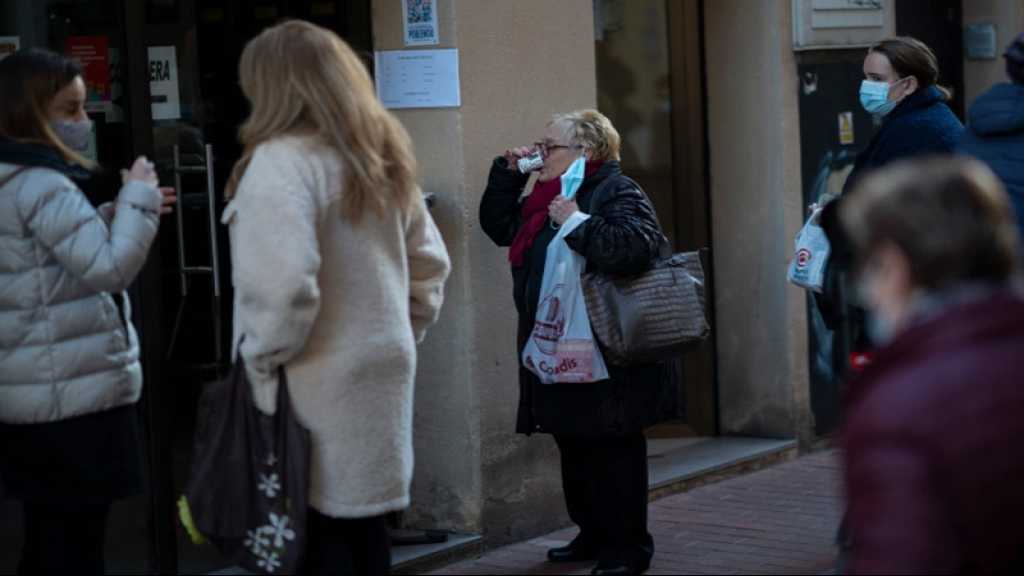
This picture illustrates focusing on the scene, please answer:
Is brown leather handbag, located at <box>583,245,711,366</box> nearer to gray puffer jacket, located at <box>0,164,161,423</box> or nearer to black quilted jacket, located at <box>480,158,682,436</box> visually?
black quilted jacket, located at <box>480,158,682,436</box>

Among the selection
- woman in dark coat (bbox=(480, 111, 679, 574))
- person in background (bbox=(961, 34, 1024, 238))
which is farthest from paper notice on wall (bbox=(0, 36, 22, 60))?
person in background (bbox=(961, 34, 1024, 238))

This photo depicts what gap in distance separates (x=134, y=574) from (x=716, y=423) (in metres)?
3.34

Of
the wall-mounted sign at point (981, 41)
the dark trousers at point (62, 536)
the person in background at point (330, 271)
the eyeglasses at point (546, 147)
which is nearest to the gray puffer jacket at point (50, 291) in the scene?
the dark trousers at point (62, 536)

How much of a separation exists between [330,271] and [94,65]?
203 centimetres

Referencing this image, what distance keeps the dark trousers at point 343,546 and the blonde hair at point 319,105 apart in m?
0.72

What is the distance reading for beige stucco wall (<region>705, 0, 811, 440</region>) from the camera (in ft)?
26.2

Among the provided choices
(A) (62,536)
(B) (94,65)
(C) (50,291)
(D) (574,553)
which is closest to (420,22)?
(B) (94,65)

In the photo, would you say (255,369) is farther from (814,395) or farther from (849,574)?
(814,395)

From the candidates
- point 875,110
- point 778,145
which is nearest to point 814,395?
point 778,145

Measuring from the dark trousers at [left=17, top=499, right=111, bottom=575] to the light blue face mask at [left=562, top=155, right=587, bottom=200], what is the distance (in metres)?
1.99

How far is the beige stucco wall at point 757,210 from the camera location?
7.97 meters

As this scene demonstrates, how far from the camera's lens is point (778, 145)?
796 cm

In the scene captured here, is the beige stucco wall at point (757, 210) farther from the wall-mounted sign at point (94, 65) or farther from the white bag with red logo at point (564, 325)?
the wall-mounted sign at point (94, 65)

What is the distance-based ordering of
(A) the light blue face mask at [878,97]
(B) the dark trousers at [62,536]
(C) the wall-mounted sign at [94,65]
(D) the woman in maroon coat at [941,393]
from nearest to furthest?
(D) the woman in maroon coat at [941,393], (B) the dark trousers at [62,536], (C) the wall-mounted sign at [94,65], (A) the light blue face mask at [878,97]
